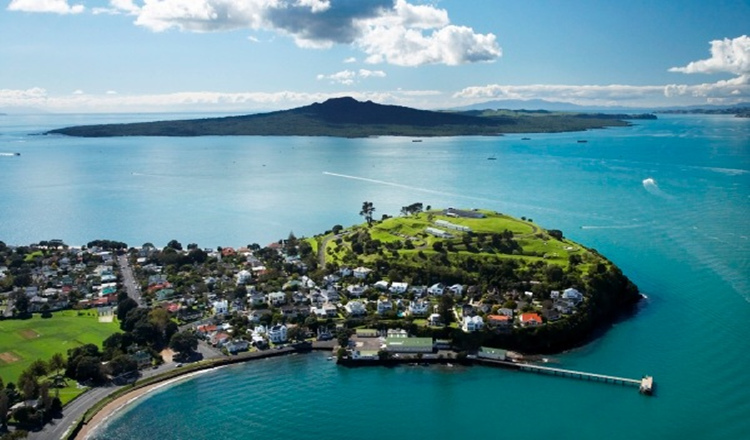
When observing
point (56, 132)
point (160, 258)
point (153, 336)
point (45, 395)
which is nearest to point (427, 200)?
point (160, 258)

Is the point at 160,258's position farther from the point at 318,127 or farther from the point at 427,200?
the point at 318,127

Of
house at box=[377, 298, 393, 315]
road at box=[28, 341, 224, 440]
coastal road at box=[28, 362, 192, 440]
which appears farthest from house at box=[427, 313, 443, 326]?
coastal road at box=[28, 362, 192, 440]

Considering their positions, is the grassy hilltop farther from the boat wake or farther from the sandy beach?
the boat wake

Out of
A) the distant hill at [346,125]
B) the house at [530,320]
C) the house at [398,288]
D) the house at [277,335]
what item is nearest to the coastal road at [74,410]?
the house at [277,335]

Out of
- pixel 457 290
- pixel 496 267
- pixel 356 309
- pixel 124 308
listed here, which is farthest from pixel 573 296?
pixel 124 308

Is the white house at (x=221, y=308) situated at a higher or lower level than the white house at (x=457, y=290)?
lower

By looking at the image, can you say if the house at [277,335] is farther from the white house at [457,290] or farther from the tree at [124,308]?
the white house at [457,290]

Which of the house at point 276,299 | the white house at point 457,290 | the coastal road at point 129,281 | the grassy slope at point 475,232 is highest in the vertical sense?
the grassy slope at point 475,232
